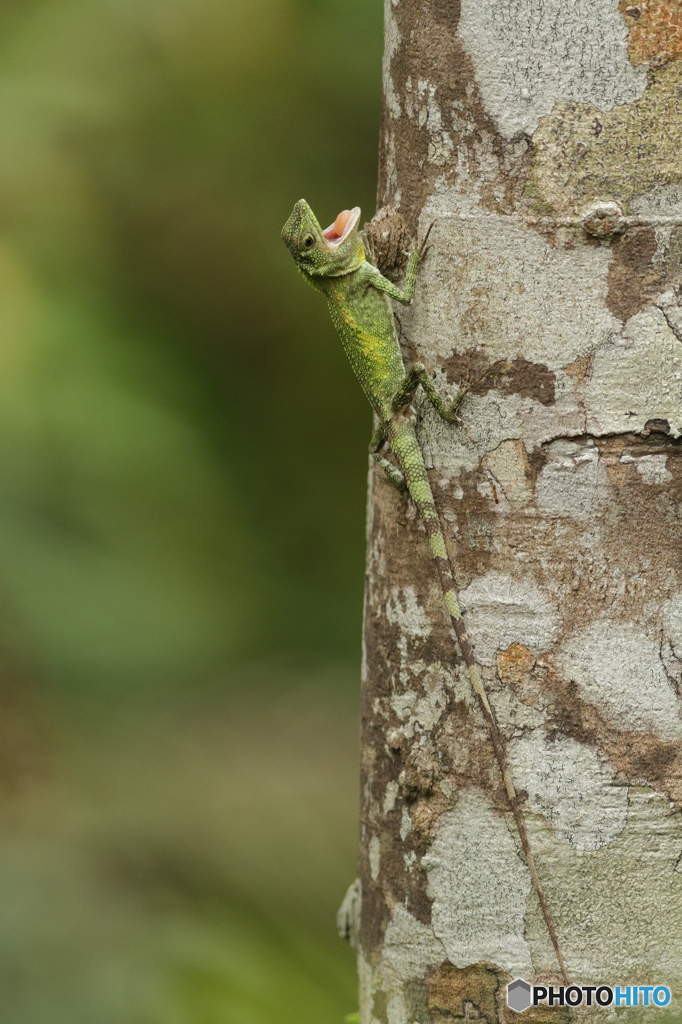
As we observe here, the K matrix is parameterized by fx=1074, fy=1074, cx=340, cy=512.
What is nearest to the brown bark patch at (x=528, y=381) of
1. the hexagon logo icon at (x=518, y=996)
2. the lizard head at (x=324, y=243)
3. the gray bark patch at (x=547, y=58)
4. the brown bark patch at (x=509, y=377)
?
the brown bark patch at (x=509, y=377)

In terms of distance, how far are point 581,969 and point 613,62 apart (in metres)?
1.62

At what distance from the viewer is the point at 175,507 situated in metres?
6.04

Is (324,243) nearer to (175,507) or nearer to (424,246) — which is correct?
(424,246)

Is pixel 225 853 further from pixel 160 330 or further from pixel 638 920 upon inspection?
pixel 638 920

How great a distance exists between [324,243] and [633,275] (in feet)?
3.69

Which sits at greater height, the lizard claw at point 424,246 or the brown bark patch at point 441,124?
the brown bark patch at point 441,124

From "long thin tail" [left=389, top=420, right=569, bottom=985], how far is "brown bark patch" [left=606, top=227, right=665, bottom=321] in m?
0.46

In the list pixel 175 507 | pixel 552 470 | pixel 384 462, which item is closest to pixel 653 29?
pixel 552 470

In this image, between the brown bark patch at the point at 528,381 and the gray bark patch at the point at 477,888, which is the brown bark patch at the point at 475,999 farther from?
the brown bark patch at the point at 528,381

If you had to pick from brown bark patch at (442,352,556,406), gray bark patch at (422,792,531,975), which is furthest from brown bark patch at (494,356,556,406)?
gray bark patch at (422,792,531,975)

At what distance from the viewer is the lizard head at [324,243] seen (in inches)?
111

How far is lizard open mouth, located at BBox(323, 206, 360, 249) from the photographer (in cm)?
280

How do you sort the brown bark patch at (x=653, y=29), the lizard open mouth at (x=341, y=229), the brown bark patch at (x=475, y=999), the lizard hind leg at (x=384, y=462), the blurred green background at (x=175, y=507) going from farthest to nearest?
the blurred green background at (x=175, y=507) → the lizard open mouth at (x=341, y=229) → the lizard hind leg at (x=384, y=462) → the brown bark patch at (x=475, y=999) → the brown bark patch at (x=653, y=29)

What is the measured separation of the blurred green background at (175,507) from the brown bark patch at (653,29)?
3077mm
